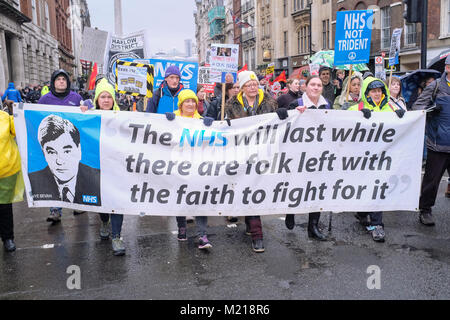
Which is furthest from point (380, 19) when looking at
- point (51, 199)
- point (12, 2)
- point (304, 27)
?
point (51, 199)

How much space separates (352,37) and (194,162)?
404 centimetres

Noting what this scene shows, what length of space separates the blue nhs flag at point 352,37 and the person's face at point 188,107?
3.14 metres

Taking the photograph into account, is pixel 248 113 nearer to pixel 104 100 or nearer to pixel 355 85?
pixel 104 100

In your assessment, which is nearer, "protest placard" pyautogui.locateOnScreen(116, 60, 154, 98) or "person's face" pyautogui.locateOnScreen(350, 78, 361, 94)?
"person's face" pyautogui.locateOnScreen(350, 78, 361, 94)

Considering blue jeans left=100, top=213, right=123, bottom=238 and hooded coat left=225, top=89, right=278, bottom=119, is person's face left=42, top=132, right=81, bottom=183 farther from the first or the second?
hooded coat left=225, top=89, right=278, bottom=119

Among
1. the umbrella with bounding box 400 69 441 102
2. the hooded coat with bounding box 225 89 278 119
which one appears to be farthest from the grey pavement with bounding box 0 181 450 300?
the umbrella with bounding box 400 69 441 102

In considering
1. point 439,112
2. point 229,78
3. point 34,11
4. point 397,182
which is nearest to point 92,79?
point 229,78

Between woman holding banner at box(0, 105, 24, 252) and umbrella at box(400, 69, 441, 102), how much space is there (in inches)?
252

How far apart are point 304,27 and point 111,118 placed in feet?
123

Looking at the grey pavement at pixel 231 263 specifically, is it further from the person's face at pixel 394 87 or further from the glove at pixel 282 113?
the person's face at pixel 394 87

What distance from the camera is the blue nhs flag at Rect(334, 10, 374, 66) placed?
22.9 feet

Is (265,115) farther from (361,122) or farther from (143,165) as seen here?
(143,165)

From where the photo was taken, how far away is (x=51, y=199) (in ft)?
15.0

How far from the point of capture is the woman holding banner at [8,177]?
4543 mm
